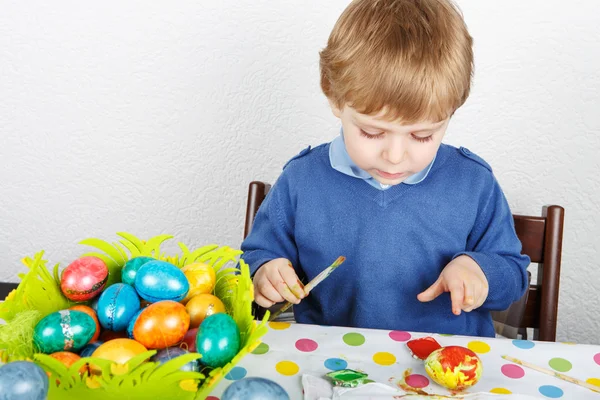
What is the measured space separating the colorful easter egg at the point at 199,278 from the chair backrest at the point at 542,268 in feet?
1.92

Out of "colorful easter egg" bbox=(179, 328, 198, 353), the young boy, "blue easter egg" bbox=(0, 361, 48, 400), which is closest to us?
"blue easter egg" bbox=(0, 361, 48, 400)

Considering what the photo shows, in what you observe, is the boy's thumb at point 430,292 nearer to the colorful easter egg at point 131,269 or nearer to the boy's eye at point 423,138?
the boy's eye at point 423,138

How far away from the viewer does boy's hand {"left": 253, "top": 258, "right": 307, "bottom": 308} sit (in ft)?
2.77

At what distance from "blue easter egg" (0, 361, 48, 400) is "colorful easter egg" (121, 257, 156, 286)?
18 centimetres

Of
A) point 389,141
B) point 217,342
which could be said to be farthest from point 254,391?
point 389,141

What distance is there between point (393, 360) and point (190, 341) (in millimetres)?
247

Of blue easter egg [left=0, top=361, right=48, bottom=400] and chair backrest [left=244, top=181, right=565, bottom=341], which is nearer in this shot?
blue easter egg [left=0, top=361, right=48, bottom=400]

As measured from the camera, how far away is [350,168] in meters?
1.05

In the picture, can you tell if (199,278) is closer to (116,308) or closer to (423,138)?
(116,308)

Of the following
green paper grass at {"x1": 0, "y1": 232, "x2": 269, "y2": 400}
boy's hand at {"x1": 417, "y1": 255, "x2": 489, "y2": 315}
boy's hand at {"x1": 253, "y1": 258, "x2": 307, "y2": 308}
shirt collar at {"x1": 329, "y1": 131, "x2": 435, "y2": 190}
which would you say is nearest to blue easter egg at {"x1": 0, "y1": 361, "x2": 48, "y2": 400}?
green paper grass at {"x1": 0, "y1": 232, "x2": 269, "y2": 400}

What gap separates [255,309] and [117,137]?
64cm

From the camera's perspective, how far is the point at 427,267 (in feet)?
3.50

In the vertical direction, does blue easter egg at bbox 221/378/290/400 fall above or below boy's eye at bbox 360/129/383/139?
below

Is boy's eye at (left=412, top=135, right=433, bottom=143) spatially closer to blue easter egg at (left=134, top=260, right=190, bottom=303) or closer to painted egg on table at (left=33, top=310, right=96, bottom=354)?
blue easter egg at (left=134, top=260, right=190, bottom=303)
